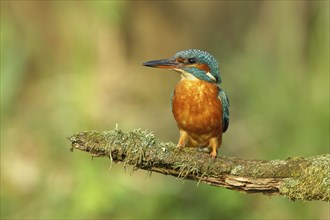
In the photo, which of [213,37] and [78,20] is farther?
[213,37]

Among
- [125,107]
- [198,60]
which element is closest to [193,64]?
[198,60]

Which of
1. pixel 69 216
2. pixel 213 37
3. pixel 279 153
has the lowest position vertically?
pixel 69 216

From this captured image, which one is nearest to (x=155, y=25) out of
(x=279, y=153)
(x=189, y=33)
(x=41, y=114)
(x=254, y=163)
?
(x=189, y=33)

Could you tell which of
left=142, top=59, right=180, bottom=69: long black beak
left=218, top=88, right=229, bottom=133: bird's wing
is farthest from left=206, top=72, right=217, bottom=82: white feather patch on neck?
→ left=142, top=59, right=180, bottom=69: long black beak

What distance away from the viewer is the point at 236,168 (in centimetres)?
398

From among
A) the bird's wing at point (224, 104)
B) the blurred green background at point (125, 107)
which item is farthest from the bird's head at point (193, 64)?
the blurred green background at point (125, 107)

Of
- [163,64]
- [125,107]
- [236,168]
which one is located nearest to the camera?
[236,168]

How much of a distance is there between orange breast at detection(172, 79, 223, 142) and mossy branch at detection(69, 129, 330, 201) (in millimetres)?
617

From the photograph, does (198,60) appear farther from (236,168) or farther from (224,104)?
(236,168)

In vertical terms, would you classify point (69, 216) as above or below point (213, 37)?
below

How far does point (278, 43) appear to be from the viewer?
25.6ft

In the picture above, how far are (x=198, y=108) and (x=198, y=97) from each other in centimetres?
8

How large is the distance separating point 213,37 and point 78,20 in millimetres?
2487

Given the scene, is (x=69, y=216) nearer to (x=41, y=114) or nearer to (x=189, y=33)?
(x=41, y=114)
